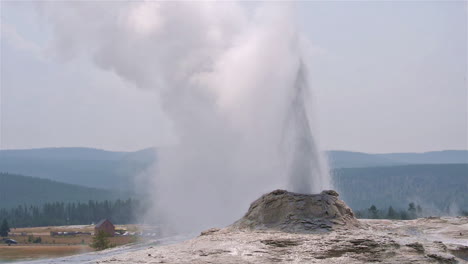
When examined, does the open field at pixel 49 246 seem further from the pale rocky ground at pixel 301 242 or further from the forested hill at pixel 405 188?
the forested hill at pixel 405 188

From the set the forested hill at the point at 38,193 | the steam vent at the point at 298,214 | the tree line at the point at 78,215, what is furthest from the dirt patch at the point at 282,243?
the forested hill at the point at 38,193

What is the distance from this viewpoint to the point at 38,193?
182375mm

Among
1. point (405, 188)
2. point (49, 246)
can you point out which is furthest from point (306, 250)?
point (405, 188)

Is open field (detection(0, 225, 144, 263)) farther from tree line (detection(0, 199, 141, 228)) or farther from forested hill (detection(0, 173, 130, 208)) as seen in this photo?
forested hill (detection(0, 173, 130, 208))

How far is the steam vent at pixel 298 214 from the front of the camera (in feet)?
81.3

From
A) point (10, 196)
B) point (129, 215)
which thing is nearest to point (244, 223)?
point (129, 215)

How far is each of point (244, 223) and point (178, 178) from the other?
4857 centimetres

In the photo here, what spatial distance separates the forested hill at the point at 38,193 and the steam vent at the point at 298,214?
149 meters

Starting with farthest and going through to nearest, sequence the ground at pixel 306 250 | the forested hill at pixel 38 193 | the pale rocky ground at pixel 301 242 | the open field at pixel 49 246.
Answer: the forested hill at pixel 38 193 → the open field at pixel 49 246 → the pale rocky ground at pixel 301 242 → the ground at pixel 306 250

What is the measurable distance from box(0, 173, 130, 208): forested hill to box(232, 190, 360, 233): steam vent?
14910cm

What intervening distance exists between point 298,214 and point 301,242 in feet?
9.35

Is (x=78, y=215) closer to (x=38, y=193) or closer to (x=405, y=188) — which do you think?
(x=38, y=193)

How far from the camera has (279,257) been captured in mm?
21312

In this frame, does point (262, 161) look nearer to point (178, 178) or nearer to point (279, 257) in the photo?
point (178, 178)
